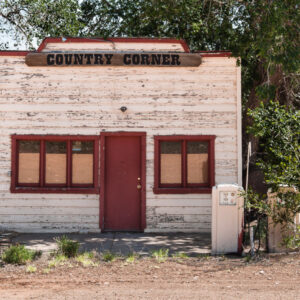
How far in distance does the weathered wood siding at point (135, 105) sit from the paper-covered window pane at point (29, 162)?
11.6 inches

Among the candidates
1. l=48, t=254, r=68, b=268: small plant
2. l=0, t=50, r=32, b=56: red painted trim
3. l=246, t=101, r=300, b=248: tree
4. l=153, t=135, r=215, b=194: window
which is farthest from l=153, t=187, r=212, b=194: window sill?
l=0, t=50, r=32, b=56: red painted trim

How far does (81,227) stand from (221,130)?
13.8 feet

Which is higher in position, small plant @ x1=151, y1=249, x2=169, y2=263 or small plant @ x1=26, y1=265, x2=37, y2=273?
small plant @ x1=151, y1=249, x2=169, y2=263

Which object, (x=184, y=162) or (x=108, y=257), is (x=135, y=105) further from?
(x=108, y=257)

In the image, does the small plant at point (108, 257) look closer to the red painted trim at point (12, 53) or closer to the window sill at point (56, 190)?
the window sill at point (56, 190)

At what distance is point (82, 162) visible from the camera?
37.9 ft

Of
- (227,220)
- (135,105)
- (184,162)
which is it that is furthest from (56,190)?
(227,220)

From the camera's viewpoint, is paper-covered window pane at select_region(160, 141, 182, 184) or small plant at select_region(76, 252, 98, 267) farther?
paper-covered window pane at select_region(160, 141, 182, 184)

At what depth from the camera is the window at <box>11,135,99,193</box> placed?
37.5ft

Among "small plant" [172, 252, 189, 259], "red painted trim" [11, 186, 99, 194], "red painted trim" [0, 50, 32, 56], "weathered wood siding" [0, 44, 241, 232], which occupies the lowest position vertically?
"small plant" [172, 252, 189, 259]

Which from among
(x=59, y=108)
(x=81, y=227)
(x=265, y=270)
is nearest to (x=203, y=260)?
(x=265, y=270)

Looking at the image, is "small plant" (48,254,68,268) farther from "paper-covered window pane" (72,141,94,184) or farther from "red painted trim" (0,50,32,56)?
"red painted trim" (0,50,32,56)

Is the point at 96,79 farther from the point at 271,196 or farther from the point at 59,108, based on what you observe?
the point at 271,196

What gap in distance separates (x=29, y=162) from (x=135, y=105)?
301 centimetres
